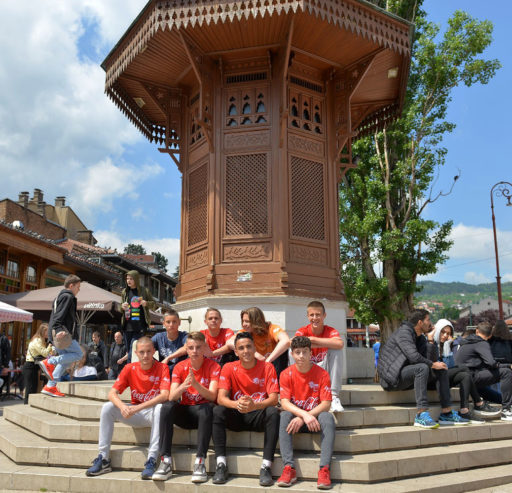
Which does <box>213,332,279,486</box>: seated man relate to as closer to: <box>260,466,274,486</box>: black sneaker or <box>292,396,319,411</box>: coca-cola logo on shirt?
<box>260,466,274,486</box>: black sneaker

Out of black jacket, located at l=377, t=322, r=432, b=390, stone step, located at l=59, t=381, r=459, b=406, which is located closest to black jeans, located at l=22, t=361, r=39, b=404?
stone step, located at l=59, t=381, r=459, b=406

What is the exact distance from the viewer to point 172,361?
6.70 meters

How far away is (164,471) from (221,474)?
0.61m

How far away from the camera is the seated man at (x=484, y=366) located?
745cm

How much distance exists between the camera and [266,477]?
490 cm

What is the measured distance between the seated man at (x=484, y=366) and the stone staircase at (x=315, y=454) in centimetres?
74

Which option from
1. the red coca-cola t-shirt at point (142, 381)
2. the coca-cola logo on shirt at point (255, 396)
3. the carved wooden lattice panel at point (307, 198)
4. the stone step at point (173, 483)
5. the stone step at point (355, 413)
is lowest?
the stone step at point (173, 483)

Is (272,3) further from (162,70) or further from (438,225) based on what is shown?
(438,225)

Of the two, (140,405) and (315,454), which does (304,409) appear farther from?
(140,405)

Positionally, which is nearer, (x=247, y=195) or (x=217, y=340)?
(x=217, y=340)

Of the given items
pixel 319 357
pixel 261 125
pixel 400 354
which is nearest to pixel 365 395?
pixel 400 354

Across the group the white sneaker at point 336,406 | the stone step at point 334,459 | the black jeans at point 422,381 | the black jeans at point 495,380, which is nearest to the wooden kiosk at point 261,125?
the black jeans at point 422,381

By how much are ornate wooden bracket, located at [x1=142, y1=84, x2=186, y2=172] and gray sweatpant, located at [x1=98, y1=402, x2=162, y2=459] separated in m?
6.49

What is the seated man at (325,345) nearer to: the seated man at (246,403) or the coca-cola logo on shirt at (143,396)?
the seated man at (246,403)
